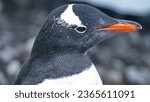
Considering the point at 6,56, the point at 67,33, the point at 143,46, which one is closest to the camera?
the point at 67,33

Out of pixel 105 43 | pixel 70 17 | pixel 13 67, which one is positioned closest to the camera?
pixel 70 17

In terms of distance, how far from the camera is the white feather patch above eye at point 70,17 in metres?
1.49

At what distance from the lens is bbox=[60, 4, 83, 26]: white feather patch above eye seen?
1485 mm

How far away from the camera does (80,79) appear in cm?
153

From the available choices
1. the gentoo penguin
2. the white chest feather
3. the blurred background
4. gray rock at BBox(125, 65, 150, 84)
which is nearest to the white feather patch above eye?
the gentoo penguin

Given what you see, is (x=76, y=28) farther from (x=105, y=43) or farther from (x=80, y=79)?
(x=105, y=43)

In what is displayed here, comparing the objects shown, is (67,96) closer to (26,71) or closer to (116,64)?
(26,71)

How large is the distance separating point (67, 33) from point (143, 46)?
228cm

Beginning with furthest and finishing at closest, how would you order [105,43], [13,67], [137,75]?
[105,43] < [137,75] < [13,67]

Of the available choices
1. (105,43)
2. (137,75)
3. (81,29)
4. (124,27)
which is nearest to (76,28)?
(81,29)

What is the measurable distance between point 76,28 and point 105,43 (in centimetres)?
221

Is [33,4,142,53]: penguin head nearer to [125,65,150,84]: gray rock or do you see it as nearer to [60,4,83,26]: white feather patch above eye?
[60,4,83,26]: white feather patch above eye

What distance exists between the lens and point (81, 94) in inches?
65.1

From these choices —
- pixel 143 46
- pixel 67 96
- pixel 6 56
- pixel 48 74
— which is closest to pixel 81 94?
pixel 67 96
